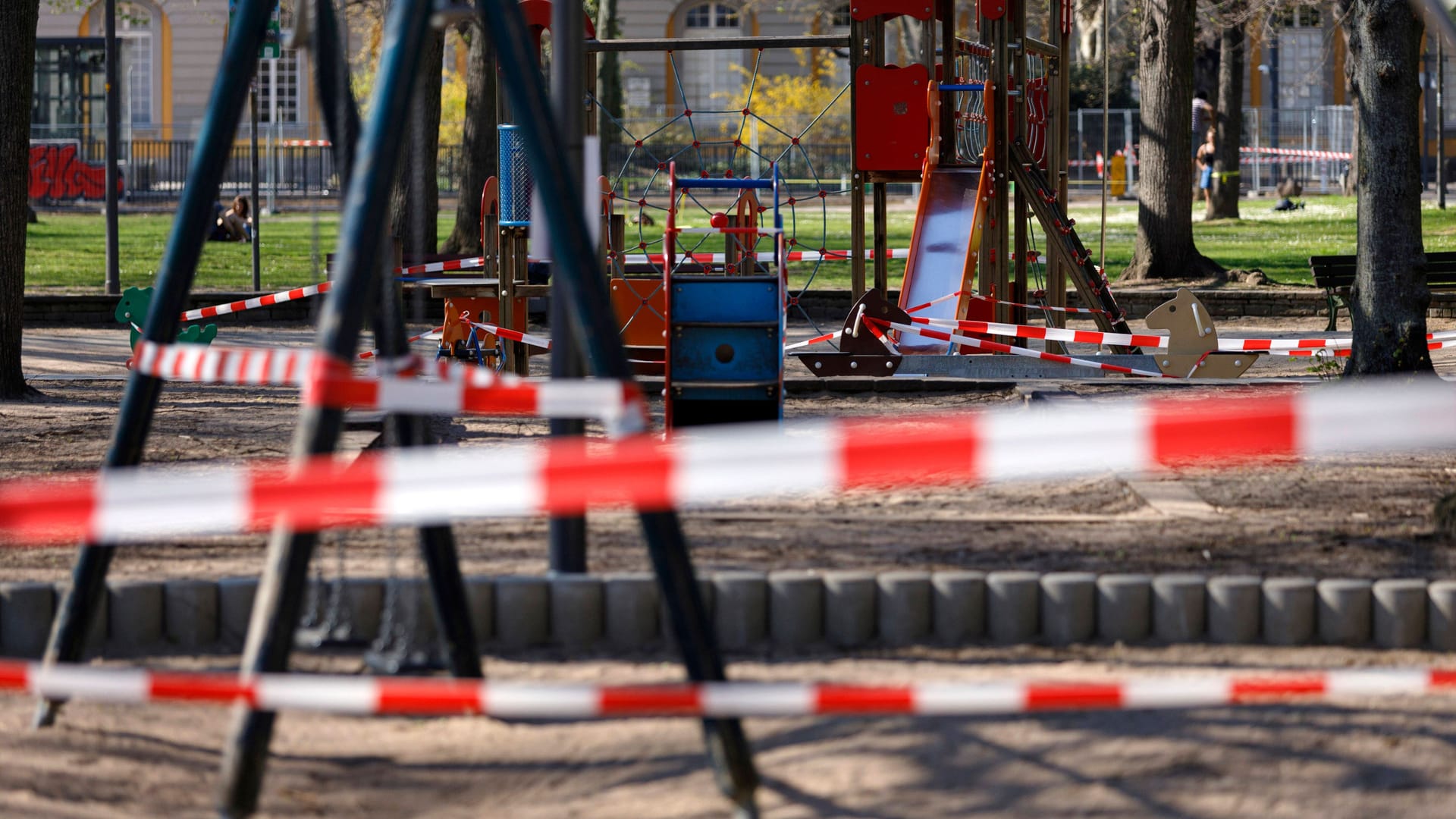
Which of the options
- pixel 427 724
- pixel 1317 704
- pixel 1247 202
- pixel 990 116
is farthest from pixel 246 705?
pixel 1247 202

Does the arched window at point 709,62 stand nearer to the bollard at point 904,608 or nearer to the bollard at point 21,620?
the bollard at point 904,608

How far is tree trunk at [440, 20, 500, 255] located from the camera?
68.9 ft

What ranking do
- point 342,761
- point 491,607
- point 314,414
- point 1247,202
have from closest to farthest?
point 314,414
point 342,761
point 491,607
point 1247,202

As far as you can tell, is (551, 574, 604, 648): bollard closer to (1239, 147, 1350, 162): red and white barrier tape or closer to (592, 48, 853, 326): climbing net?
(592, 48, 853, 326): climbing net

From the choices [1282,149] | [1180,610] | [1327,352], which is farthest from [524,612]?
[1282,149]

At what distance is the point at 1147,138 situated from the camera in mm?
20203

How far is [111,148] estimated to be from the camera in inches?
674

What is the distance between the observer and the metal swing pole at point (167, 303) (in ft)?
14.9

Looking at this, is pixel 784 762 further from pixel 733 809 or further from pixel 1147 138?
pixel 1147 138

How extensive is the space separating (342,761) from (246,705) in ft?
1.99

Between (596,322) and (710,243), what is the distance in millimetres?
24069

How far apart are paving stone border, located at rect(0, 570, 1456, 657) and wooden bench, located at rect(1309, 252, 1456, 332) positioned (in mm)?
10853

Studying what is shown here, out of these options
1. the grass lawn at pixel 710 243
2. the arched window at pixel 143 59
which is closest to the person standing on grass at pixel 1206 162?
Result: the grass lawn at pixel 710 243

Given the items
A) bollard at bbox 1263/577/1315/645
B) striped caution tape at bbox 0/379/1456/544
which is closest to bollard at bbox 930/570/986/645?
bollard at bbox 1263/577/1315/645
